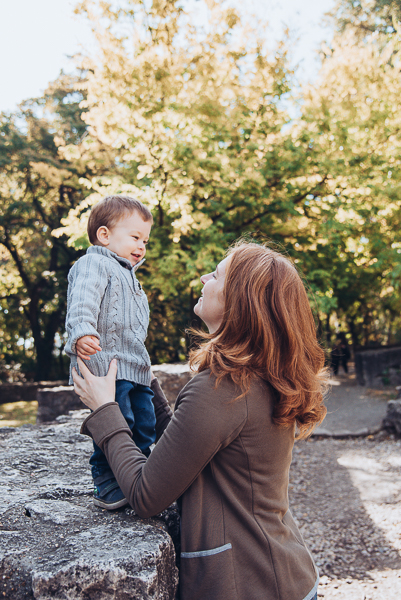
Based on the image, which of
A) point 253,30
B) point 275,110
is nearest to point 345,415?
point 275,110

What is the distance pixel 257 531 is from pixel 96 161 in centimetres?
917

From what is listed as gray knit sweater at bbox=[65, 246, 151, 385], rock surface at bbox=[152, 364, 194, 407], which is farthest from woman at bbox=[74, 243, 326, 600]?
rock surface at bbox=[152, 364, 194, 407]

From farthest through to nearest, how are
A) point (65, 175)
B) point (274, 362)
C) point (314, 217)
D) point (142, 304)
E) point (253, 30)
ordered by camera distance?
point (65, 175) < point (314, 217) < point (253, 30) < point (142, 304) < point (274, 362)

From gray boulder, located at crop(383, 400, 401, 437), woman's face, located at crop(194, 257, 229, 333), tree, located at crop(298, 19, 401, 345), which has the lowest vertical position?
gray boulder, located at crop(383, 400, 401, 437)

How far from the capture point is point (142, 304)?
1980 millimetres

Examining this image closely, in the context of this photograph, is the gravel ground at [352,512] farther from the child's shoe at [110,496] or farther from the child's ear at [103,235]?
the child's ear at [103,235]

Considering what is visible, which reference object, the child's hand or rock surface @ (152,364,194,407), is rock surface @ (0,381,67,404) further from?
the child's hand

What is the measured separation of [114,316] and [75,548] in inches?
A: 32.3

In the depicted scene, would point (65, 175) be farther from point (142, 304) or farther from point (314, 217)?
point (142, 304)

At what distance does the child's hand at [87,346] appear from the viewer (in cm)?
156

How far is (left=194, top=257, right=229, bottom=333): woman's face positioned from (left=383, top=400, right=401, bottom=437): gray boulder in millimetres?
6547

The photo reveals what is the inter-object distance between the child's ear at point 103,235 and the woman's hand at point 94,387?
0.59m

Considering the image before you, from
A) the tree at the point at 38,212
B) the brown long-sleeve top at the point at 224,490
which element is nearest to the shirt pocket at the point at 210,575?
the brown long-sleeve top at the point at 224,490

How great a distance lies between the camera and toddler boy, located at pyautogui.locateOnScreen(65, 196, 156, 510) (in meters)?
1.57
